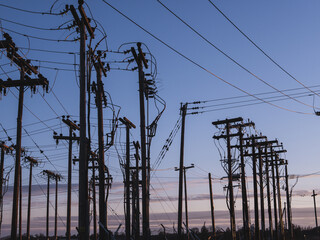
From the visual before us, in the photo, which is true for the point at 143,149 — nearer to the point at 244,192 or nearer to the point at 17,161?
the point at 17,161

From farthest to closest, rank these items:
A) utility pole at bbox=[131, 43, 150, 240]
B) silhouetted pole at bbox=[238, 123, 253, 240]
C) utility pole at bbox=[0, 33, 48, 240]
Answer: silhouetted pole at bbox=[238, 123, 253, 240], utility pole at bbox=[0, 33, 48, 240], utility pole at bbox=[131, 43, 150, 240]

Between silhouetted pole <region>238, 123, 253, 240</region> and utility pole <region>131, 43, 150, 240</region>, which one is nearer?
utility pole <region>131, 43, 150, 240</region>

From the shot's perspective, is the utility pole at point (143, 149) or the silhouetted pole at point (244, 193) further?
the silhouetted pole at point (244, 193)

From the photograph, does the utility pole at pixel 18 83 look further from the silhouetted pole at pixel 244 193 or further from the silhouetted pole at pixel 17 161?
the silhouetted pole at pixel 244 193

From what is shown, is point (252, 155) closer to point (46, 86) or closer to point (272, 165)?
point (272, 165)

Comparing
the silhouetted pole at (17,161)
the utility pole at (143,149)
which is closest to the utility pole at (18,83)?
the silhouetted pole at (17,161)

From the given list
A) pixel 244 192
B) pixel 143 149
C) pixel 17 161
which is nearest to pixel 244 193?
pixel 244 192

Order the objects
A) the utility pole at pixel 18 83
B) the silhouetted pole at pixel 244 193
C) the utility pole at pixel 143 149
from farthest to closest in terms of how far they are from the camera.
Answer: the silhouetted pole at pixel 244 193 → the utility pole at pixel 18 83 → the utility pole at pixel 143 149

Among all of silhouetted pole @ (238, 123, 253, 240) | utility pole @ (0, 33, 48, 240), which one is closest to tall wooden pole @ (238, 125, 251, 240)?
silhouetted pole @ (238, 123, 253, 240)

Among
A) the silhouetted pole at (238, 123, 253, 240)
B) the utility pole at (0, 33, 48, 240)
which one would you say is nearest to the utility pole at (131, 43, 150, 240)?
the utility pole at (0, 33, 48, 240)

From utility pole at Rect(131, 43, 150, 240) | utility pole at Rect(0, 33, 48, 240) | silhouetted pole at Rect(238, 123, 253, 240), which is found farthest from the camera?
silhouetted pole at Rect(238, 123, 253, 240)

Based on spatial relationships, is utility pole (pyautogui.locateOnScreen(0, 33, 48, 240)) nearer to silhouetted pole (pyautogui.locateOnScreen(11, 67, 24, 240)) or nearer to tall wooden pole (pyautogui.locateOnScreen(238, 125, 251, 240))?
silhouetted pole (pyautogui.locateOnScreen(11, 67, 24, 240))

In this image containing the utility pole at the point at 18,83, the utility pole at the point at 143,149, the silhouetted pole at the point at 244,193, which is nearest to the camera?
the utility pole at the point at 143,149

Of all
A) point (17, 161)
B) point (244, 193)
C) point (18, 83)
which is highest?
point (18, 83)
